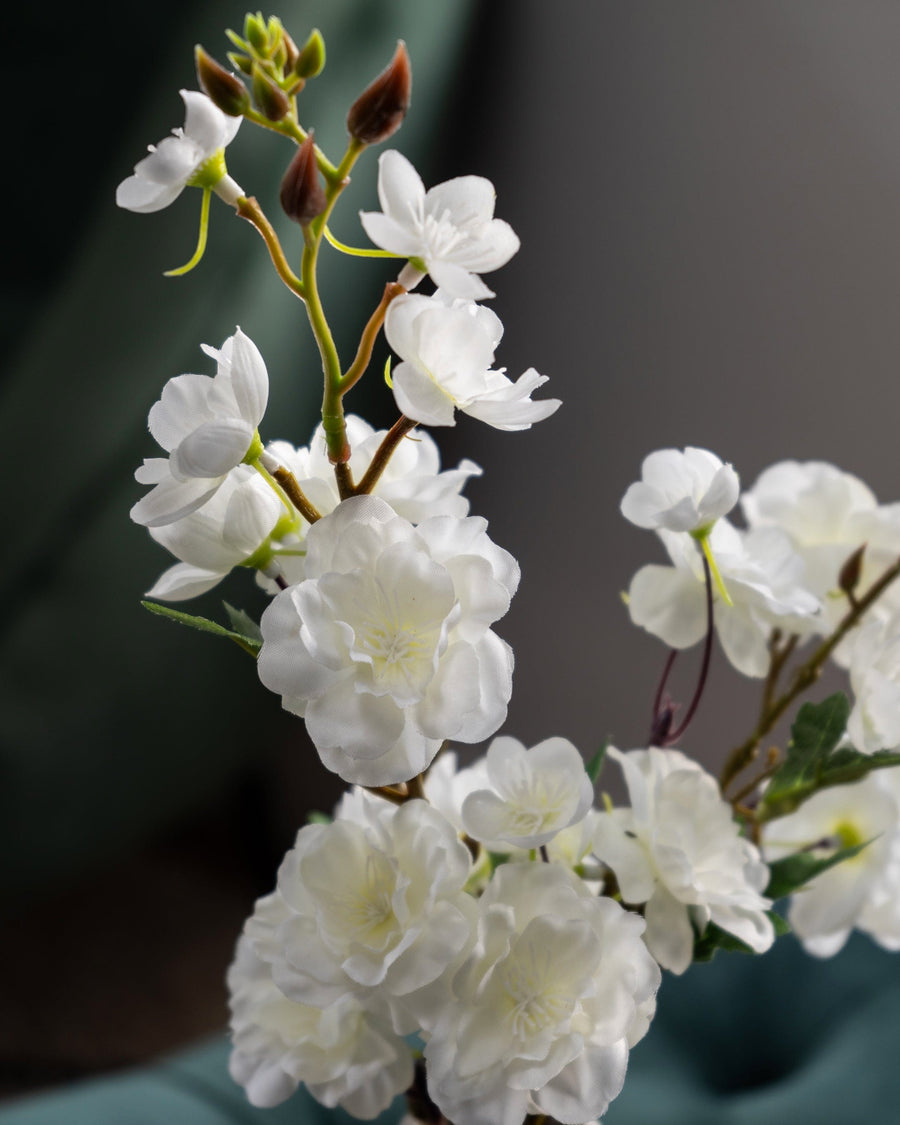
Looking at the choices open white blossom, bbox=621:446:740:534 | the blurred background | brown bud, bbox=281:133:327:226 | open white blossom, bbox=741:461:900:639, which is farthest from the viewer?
the blurred background

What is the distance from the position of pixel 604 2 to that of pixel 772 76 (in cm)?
21

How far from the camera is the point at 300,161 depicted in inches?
13.1

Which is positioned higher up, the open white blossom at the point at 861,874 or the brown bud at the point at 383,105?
the brown bud at the point at 383,105

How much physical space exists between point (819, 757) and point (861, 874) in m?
0.12

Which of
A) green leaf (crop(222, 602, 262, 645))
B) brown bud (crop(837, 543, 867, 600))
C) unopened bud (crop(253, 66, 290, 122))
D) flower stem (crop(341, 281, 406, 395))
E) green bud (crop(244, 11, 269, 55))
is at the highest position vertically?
green bud (crop(244, 11, 269, 55))

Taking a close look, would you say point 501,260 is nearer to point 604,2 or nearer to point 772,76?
point 772,76

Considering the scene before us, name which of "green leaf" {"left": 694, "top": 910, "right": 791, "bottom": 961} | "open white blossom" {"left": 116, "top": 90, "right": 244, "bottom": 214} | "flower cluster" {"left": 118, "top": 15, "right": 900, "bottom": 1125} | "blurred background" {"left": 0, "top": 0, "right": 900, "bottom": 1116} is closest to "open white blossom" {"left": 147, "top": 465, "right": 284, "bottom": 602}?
"flower cluster" {"left": 118, "top": 15, "right": 900, "bottom": 1125}

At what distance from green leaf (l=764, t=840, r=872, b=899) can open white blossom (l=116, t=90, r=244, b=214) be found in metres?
0.38

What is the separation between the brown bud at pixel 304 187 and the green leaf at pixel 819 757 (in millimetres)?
291

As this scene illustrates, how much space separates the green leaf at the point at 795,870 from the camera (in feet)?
1.62

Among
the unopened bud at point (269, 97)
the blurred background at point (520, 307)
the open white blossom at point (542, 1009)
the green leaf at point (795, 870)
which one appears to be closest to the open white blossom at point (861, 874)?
the green leaf at point (795, 870)

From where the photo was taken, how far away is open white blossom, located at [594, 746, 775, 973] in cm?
44

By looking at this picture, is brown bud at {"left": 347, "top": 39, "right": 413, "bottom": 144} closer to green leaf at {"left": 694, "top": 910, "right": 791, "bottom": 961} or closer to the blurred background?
green leaf at {"left": 694, "top": 910, "right": 791, "bottom": 961}

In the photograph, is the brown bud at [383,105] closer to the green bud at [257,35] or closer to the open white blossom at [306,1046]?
the green bud at [257,35]
